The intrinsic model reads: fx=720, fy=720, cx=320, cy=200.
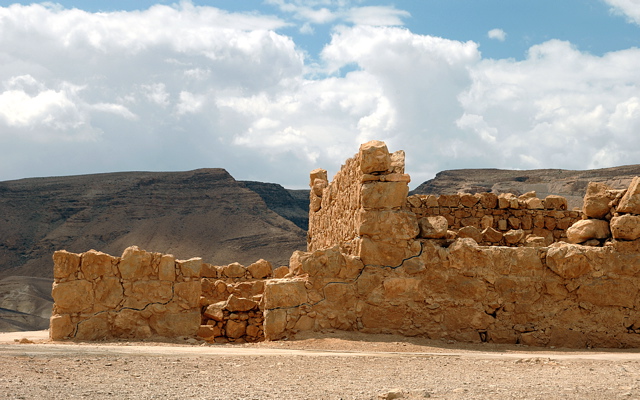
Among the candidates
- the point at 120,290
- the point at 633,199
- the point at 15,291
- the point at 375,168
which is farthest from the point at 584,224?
the point at 15,291

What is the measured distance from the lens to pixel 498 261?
29.9 feet

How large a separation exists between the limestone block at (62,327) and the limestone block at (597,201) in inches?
272

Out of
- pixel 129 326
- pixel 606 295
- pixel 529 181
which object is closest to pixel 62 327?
pixel 129 326

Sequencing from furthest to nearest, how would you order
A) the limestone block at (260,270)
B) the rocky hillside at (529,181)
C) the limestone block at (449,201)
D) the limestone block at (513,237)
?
the rocky hillside at (529,181), the limestone block at (449,201), the limestone block at (260,270), the limestone block at (513,237)

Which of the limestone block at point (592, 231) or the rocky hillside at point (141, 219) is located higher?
the rocky hillside at point (141, 219)

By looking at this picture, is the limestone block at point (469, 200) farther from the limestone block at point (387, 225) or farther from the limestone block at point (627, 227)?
the limestone block at point (387, 225)

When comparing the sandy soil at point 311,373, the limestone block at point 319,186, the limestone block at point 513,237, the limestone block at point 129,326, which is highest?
the limestone block at point 319,186

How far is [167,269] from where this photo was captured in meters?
9.42

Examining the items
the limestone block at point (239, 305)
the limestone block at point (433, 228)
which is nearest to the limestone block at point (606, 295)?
the limestone block at point (433, 228)

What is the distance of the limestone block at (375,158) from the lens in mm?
9328

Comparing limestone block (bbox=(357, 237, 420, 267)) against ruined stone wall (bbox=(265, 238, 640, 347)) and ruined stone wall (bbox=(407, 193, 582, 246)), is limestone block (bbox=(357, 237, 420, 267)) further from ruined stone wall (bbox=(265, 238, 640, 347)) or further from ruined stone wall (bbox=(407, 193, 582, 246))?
ruined stone wall (bbox=(407, 193, 582, 246))

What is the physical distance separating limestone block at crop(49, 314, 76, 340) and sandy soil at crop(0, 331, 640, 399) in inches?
60.7

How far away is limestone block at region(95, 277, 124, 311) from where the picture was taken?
9242 mm

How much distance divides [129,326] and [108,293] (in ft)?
1.65
